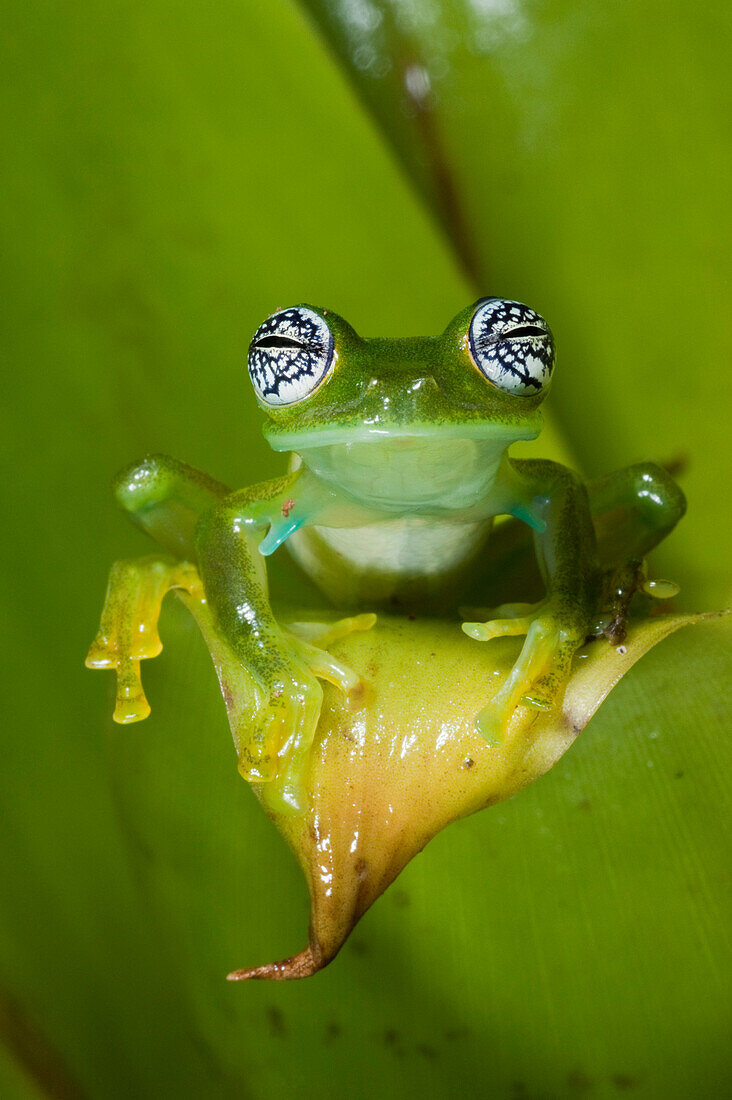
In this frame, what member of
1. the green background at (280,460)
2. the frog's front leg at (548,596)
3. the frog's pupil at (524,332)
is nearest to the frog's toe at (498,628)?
the frog's front leg at (548,596)

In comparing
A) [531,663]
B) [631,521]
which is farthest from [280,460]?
[531,663]

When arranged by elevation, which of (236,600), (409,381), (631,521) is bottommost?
(631,521)

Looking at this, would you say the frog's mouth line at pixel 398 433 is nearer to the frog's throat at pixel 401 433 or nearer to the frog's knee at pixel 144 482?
the frog's throat at pixel 401 433

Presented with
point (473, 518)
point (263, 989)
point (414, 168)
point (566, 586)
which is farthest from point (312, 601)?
point (414, 168)

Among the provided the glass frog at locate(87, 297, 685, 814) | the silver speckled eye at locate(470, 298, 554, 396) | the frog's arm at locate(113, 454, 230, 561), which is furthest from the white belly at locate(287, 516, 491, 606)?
the silver speckled eye at locate(470, 298, 554, 396)

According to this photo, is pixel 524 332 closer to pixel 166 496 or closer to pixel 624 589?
pixel 624 589

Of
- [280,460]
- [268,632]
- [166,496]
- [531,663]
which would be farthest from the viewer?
[280,460]

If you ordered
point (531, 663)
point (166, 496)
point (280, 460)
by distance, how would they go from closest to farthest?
point (531, 663) → point (166, 496) → point (280, 460)
